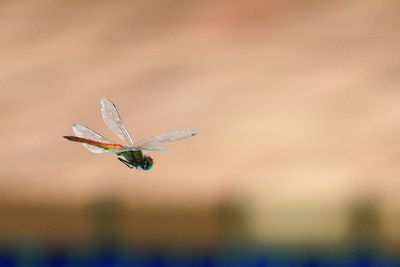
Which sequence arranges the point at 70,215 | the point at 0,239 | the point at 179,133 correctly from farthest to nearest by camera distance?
the point at 70,215, the point at 0,239, the point at 179,133

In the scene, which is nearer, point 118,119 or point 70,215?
point 118,119

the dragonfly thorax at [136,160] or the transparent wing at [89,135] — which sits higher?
the transparent wing at [89,135]

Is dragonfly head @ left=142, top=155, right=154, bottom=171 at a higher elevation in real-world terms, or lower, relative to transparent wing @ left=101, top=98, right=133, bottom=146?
lower

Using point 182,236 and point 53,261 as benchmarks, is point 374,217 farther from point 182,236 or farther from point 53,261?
point 53,261

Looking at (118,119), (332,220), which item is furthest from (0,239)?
(118,119)

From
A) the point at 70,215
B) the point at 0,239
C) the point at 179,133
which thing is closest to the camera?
the point at 179,133

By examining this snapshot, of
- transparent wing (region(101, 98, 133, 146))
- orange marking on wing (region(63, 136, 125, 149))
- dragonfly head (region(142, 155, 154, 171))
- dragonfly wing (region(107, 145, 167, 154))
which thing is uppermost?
transparent wing (region(101, 98, 133, 146))
